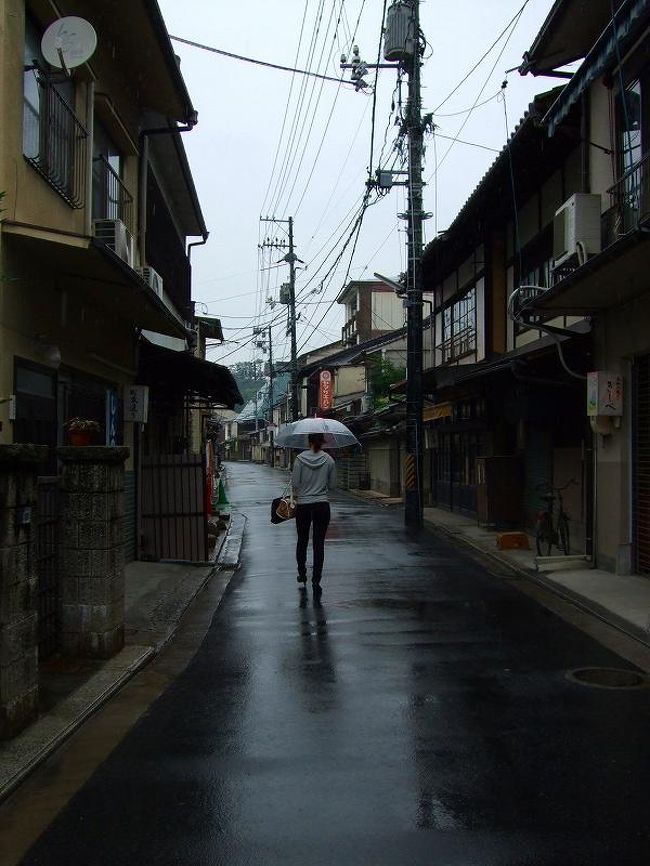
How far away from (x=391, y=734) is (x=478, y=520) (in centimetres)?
1391

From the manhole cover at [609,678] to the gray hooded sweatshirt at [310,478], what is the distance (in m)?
4.47

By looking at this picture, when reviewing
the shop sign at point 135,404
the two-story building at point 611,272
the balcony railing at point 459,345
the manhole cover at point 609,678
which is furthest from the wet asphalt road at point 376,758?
the balcony railing at point 459,345

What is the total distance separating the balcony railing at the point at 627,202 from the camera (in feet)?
31.5

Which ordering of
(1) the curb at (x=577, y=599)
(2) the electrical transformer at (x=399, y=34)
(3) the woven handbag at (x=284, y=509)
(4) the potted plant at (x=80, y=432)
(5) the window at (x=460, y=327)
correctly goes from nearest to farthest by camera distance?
(4) the potted plant at (x=80, y=432) → (1) the curb at (x=577, y=599) → (3) the woven handbag at (x=284, y=509) → (2) the electrical transformer at (x=399, y=34) → (5) the window at (x=460, y=327)

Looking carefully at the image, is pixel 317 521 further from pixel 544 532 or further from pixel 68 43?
pixel 68 43

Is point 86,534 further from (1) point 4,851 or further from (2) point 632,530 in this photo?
(2) point 632,530

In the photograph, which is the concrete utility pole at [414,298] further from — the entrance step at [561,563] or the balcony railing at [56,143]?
the balcony railing at [56,143]

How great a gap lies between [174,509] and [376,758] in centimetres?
881

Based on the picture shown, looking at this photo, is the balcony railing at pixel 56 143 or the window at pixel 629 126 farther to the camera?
the window at pixel 629 126

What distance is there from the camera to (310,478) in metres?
10.2

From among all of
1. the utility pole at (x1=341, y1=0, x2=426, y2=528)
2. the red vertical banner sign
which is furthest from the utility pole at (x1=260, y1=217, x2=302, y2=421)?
the utility pole at (x1=341, y1=0, x2=426, y2=528)

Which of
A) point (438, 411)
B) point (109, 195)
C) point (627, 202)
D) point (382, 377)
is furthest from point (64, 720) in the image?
point (382, 377)

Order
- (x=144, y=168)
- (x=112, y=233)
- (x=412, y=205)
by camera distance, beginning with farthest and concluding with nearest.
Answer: (x=412, y=205)
(x=144, y=168)
(x=112, y=233)

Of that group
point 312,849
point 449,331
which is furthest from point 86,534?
point 449,331
